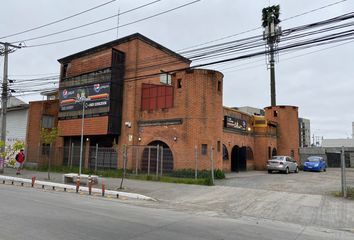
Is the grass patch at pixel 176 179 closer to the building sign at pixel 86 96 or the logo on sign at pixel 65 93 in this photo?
the building sign at pixel 86 96

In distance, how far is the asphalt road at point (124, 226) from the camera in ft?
24.3

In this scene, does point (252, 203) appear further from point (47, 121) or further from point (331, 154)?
point (331, 154)

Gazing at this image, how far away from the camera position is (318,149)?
45.3m

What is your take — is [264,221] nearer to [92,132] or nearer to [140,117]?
[140,117]

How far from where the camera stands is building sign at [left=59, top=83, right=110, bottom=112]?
27.7 m

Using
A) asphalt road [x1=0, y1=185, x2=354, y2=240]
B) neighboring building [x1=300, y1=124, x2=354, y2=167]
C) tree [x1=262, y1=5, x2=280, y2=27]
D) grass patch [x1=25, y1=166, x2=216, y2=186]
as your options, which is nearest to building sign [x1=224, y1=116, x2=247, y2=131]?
grass patch [x1=25, y1=166, x2=216, y2=186]

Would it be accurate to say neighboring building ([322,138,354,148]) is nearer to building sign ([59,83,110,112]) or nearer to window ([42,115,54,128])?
building sign ([59,83,110,112])

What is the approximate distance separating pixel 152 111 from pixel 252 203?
46.6ft

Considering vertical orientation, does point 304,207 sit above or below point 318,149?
below

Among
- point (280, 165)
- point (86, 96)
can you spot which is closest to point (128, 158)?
point (86, 96)

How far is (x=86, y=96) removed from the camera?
29000 mm

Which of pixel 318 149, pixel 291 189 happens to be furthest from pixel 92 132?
pixel 318 149

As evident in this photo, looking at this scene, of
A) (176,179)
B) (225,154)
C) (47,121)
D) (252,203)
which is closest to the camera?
(252,203)

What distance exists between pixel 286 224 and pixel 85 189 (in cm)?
1108
